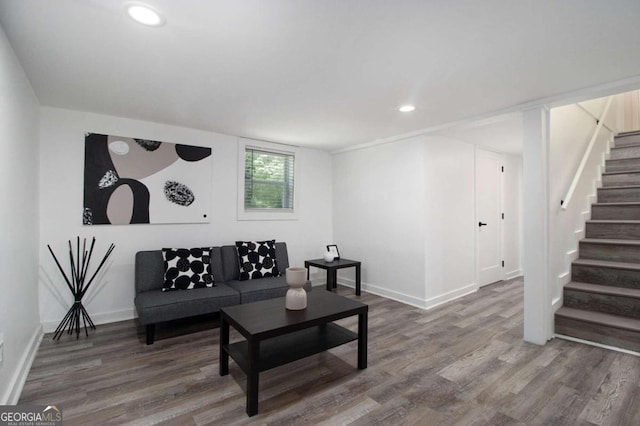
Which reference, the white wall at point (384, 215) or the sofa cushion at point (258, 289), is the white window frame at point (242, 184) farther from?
the sofa cushion at point (258, 289)

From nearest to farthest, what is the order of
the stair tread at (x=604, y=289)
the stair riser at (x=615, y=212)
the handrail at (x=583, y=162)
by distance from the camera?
the stair tread at (x=604, y=289) → the handrail at (x=583, y=162) → the stair riser at (x=615, y=212)

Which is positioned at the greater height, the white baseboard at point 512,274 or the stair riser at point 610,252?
the stair riser at point 610,252

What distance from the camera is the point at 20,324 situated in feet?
7.41

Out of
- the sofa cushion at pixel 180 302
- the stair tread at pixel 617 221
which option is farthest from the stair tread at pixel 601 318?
the sofa cushion at pixel 180 302

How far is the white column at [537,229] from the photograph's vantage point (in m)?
2.84

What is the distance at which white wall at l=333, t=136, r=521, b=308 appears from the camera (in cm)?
398

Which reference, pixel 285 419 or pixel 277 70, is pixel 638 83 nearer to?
pixel 277 70

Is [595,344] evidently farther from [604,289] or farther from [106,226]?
[106,226]

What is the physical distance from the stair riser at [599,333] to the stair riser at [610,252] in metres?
1.03

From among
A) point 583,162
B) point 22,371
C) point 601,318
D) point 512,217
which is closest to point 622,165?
point 583,162

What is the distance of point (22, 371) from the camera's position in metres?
2.19

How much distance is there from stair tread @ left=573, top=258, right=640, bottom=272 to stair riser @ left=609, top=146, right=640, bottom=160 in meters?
2.06

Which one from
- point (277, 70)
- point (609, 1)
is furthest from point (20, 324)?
point (609, 1)

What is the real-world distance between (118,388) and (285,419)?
1234mm
